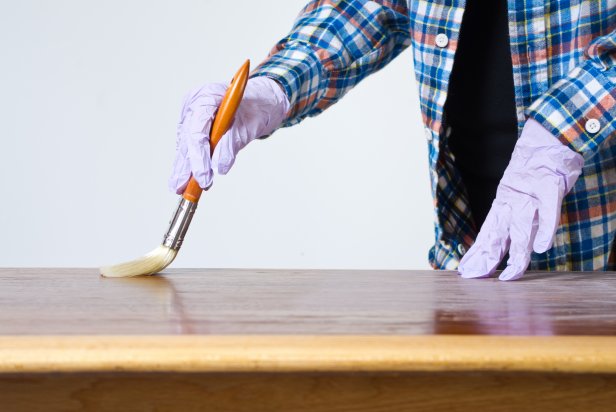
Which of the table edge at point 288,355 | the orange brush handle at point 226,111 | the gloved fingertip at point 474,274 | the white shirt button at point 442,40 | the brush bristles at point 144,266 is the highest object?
the white shirt button at point 442,40

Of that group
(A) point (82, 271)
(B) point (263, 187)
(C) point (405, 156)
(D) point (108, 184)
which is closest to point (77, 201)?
(D) point (108, 184)

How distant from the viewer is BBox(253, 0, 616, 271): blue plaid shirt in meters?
1.30

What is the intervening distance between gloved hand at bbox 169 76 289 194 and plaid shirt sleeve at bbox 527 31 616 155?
18.6 inches

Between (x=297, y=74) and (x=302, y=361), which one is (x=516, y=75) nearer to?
(x=297, y=74)

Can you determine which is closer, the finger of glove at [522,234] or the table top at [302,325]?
the table top at [302,325]

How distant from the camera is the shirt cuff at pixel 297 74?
58.7 inches

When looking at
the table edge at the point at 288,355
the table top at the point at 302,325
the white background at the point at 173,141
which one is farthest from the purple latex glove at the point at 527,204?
the white background at the point at 173,141

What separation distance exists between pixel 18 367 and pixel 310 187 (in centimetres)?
229

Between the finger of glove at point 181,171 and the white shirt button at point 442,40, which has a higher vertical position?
the white shirt button at point 442,40

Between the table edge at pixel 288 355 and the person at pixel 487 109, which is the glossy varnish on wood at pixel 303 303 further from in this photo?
the person at pixel 487 109

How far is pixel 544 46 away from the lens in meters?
1.41

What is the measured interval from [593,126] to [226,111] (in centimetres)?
58

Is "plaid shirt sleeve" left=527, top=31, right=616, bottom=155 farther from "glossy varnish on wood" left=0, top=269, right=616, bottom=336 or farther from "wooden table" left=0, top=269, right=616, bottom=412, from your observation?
"wooden table" left=0, top=269, right=616, bottom=412

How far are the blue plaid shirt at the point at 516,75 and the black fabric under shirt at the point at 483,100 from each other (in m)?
0.04
